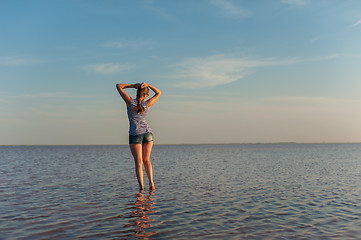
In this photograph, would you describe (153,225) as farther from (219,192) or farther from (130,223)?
(219,192)

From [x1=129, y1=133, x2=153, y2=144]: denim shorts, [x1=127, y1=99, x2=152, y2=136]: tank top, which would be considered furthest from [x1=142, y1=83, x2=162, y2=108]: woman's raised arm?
[x1=129, y1=133, x2=153, y2=144]: denim shorts

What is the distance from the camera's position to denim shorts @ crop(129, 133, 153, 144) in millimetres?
9633

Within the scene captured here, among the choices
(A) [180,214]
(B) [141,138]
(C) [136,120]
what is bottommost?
(A) [180,214]

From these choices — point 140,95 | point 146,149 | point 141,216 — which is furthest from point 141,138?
point 141,216

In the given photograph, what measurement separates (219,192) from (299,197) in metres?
Result: 2.73

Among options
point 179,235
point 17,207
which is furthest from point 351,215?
point 17,207

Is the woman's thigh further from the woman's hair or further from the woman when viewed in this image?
the woman's hair

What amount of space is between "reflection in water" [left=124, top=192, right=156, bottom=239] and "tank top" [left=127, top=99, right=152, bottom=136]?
6.73 ft

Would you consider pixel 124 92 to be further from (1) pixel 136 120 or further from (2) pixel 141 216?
(2) pixel 141 216

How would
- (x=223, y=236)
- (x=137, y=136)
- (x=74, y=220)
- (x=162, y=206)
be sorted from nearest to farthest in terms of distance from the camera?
(x=223, y=236)
(x=74, y=220)
(x=162, y=206)
(x=137, y=136)

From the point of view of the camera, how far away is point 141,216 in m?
7.36

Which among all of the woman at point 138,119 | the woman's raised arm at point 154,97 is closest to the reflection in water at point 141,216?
the woman at point 138,119

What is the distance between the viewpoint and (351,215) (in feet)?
25.1

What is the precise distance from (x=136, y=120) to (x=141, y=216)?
126 inches
